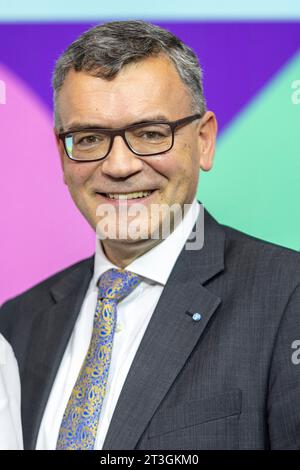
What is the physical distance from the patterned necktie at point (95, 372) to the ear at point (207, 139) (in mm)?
336

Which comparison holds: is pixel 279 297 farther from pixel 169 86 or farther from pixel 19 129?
pixel 19 129

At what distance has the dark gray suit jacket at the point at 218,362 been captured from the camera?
1.67m

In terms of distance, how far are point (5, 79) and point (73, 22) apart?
0.31 meters

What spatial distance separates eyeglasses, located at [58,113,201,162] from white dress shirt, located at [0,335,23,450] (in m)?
0.48

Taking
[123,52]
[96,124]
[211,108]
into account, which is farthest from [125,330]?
[211,108]

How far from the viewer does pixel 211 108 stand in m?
2.60

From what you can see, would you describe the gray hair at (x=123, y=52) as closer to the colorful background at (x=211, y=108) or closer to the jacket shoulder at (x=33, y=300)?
the jacket shoulder at (x=33, y=300)

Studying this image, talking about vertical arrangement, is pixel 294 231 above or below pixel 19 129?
below

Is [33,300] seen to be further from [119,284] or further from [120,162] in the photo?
[120,162]

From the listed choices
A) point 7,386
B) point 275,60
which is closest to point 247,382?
point 7,386

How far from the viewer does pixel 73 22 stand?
8.76ft

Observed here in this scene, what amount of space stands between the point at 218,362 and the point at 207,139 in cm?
59

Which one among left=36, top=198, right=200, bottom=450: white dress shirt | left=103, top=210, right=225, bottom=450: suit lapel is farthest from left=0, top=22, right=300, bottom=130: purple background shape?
left=103, top=210, right=225, bottom=450: suit lapel

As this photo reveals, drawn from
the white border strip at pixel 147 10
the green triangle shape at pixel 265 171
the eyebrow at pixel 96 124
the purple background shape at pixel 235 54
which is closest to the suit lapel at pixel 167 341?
the eyebrow at pixel 96 124
